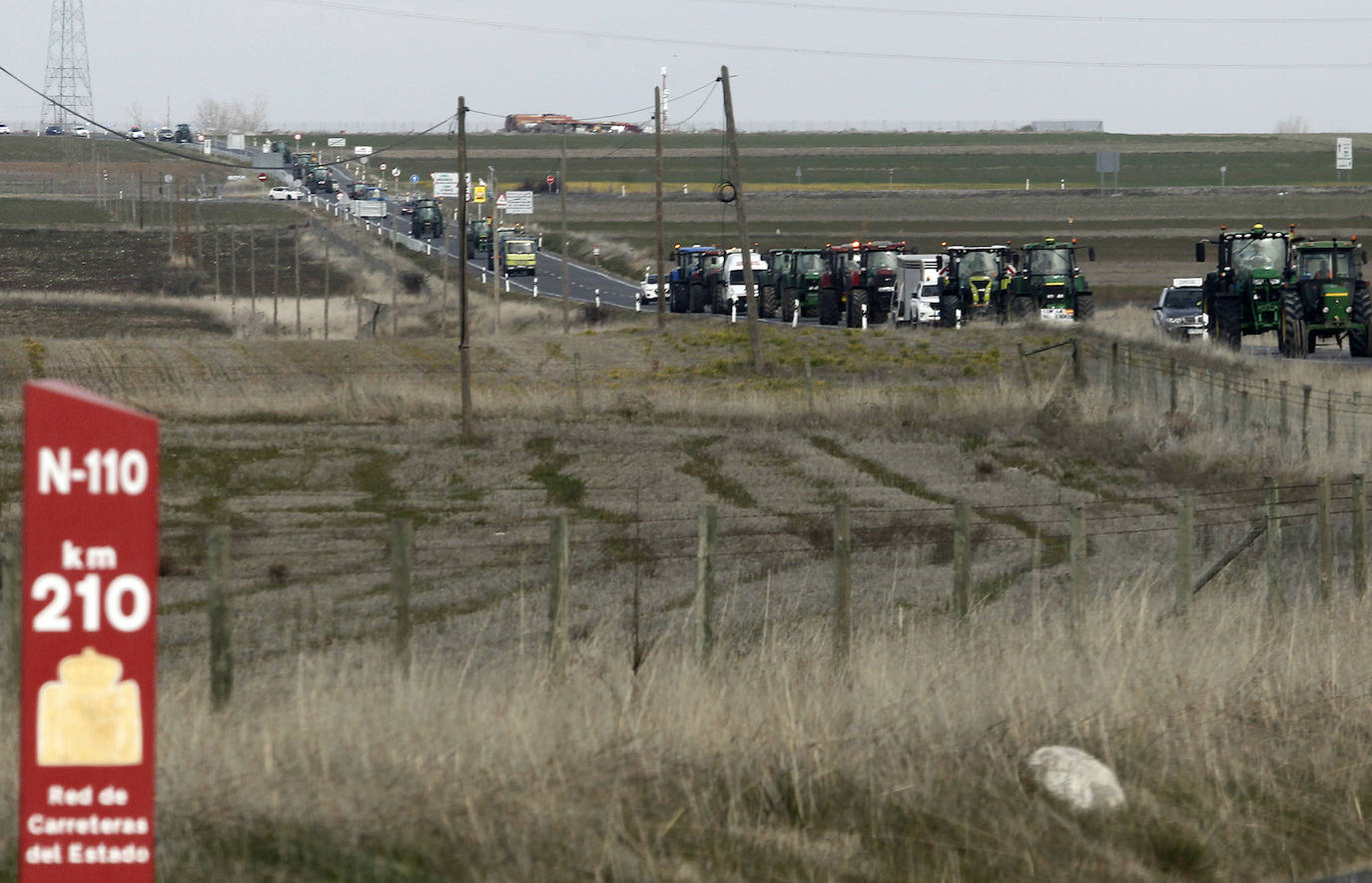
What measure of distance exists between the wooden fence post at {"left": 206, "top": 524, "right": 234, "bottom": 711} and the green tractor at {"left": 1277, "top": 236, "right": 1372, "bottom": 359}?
36.3 meters

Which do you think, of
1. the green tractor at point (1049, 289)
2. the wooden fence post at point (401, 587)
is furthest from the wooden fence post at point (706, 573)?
the green tractor at point (1049, 289)

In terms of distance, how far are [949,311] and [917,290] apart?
10.6ft

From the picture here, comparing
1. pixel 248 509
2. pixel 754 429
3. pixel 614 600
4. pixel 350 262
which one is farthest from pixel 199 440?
pixel 350 262

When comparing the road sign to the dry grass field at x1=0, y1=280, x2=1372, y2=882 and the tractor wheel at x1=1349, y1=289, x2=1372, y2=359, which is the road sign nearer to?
the dry grass field at x1=0, y1=280, x2=1372, y2=882

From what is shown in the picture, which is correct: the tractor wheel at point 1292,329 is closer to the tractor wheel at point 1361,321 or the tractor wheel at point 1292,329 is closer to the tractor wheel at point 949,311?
the tractor wheel at point 1361,321

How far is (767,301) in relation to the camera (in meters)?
63.1

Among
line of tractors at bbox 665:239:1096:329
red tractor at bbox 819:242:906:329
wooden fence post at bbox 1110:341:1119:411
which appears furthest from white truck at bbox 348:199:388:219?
wooden fence post at bbox 1110:341:1119:411

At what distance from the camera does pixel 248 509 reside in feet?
81.5

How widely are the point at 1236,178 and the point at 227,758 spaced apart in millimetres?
153465

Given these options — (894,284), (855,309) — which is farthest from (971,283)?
(855,309)

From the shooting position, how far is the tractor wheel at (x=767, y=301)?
206 ft

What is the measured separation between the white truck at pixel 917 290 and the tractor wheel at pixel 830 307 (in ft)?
6.61

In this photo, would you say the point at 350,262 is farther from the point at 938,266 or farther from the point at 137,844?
the point at 137,844

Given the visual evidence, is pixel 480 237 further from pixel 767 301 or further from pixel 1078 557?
pixel 1078 557
